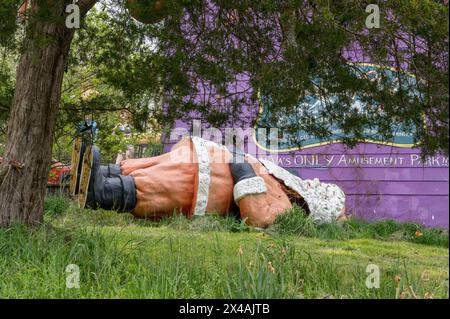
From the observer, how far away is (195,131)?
18.0ft

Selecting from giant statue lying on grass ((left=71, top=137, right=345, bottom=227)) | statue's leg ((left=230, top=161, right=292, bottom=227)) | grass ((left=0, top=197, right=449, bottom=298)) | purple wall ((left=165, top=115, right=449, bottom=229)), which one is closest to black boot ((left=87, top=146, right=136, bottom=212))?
giant statue lying on grass ((left=71, top=137, right=345, bottom=227))

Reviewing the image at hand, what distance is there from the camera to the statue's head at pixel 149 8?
3.65m

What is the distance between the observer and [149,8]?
148 inches

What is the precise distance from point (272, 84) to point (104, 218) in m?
3.91

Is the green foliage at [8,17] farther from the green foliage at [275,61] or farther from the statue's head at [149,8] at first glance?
the statue's head at [149,8]

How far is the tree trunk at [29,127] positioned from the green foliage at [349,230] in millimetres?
3122

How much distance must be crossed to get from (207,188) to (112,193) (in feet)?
3.99

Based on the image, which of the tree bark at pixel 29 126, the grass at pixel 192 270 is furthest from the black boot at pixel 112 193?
the tree bark at pixel 29 126

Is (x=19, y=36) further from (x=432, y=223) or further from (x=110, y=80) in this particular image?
(x=432, y=223)

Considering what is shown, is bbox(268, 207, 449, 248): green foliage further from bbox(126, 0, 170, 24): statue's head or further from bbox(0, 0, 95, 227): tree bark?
bbox(126, 0, 170, 24): statue's head

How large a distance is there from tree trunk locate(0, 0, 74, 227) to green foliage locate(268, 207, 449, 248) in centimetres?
312

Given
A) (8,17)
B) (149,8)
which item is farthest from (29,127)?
(149,8)

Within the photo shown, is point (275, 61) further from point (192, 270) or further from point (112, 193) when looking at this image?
point (112, 193)
